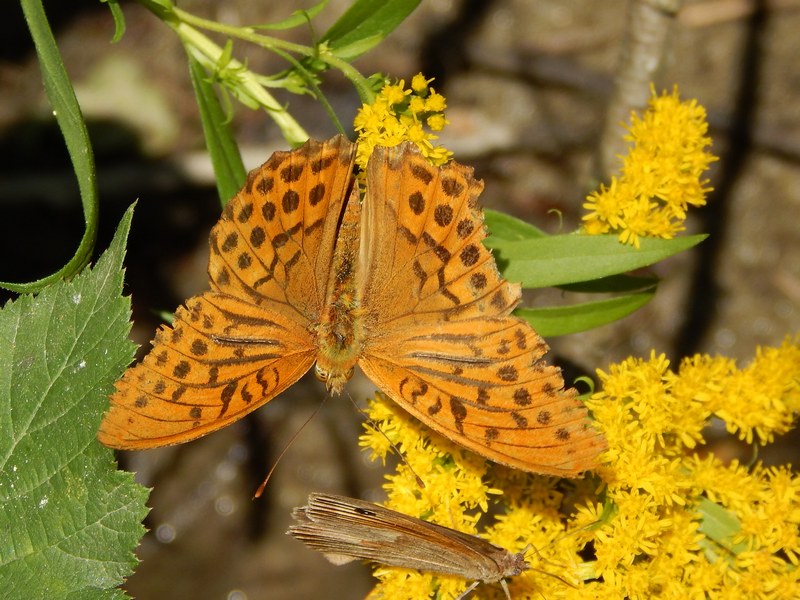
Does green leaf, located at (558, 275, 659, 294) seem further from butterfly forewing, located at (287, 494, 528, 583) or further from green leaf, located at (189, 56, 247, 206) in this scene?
green leaf, located at (189, 56, 247, 206)

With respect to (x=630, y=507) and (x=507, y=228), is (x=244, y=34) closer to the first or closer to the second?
(x=507, y=228)

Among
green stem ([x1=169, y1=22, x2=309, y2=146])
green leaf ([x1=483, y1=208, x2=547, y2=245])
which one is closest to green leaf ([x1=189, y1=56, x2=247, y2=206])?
green stem ([x1=169, y1=22, x2=309, y2=146])

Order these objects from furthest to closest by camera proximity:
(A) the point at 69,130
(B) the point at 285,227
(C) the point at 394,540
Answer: (B) the point at 285,227 < (A) the point at 69,130 < (C) the point at 394,540

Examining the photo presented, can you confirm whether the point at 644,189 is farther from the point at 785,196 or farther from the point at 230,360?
the point at 785,196

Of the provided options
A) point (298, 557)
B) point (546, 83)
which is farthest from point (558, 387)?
point (546, 83)

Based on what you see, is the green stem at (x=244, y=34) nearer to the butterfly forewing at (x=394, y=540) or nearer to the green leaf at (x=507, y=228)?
the green leaf at (x=507, y=228)

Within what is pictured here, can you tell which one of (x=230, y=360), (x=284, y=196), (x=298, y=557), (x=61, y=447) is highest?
(x=284, y=196)

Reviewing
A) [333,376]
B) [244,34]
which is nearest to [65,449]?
[333,376]
